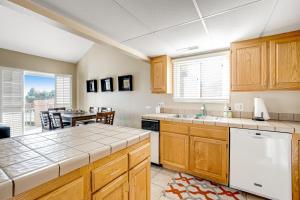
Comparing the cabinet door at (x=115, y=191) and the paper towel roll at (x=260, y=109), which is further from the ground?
the paper towel roll at (x=260, y=109)

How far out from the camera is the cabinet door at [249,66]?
217cm

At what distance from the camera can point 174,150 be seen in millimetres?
2592

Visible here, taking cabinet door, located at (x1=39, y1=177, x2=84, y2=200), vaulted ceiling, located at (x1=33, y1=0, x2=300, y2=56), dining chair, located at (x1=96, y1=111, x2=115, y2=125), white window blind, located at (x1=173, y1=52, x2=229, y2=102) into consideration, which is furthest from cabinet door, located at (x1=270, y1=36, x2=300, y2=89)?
dining chair, located at (x1=96, y1=111, x2=115, y2=125)

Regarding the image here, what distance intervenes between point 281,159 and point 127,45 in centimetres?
269

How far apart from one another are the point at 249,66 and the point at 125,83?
281 centimetres

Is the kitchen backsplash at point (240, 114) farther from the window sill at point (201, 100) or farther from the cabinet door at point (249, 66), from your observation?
the cabinet door at point (249, 66)

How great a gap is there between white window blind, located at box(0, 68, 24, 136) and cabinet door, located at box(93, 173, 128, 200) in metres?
4.24

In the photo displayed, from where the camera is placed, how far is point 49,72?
15.4 ft

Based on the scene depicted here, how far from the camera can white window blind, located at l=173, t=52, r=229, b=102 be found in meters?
2.76

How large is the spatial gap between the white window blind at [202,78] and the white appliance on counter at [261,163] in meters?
0.95

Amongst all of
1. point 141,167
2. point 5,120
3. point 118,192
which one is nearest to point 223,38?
point 141,167

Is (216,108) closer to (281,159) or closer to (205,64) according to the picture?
(205,64)

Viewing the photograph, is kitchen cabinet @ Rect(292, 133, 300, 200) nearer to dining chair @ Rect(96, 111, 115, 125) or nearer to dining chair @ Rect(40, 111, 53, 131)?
dining chair @ Rect(96, 111, 115, 125)

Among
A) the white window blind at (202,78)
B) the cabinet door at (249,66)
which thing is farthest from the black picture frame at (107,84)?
the cabinet door at (249,66)
